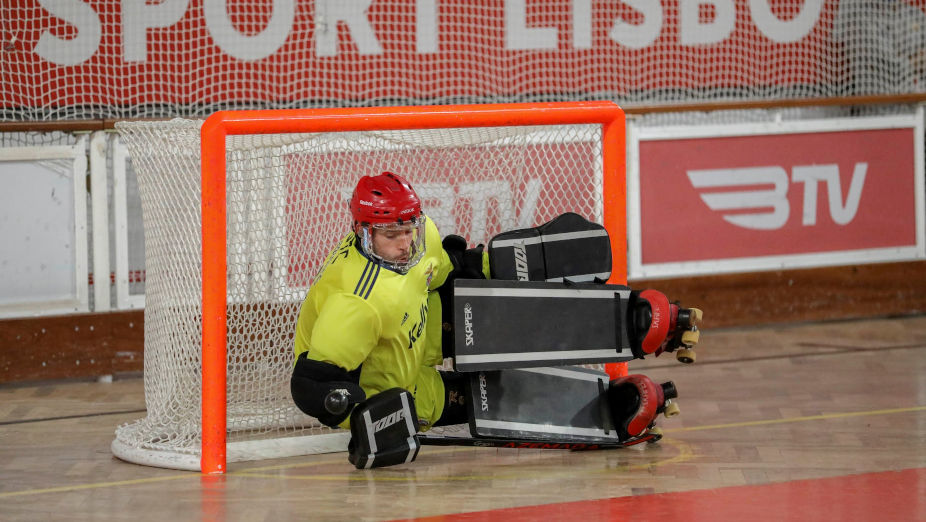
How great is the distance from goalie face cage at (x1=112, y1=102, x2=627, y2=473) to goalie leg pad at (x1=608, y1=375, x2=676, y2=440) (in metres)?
0.46

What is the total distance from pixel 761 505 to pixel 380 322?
56.5 inches

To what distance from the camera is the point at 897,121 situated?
23.9 ft

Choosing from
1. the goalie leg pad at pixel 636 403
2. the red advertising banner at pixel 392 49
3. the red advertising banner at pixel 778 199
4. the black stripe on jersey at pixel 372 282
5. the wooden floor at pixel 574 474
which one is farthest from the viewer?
the red advertising banner at pixel 778 199

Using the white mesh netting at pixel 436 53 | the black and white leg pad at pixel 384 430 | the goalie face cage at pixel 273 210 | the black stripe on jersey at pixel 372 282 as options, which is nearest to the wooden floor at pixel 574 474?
the black and white leg pad at pixel 384 430

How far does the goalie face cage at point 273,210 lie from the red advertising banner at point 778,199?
200 cm

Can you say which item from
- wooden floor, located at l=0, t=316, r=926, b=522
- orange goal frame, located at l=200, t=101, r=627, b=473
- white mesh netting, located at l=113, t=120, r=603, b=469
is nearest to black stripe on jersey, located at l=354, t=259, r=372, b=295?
orange goal frame, located at l=200, t=101, r=627, b=473

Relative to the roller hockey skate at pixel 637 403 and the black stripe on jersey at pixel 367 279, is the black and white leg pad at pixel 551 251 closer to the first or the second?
the roller hockey skate at pixel 637 403

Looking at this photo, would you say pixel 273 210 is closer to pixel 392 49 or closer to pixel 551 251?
pixel 551 251

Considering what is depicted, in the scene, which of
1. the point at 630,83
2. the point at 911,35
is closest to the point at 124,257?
the point at 630,83

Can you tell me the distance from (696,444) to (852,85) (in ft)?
12.4

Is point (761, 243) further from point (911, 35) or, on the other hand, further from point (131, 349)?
point (131, 349)

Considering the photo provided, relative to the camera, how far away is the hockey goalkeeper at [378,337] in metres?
3.83

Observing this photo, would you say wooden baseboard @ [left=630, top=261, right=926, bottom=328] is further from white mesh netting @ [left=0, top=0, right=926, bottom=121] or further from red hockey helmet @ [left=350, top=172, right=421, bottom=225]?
red hockey helmet @ [left=350, top=172, right=421, bottom=225]

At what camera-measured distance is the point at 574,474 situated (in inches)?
162
